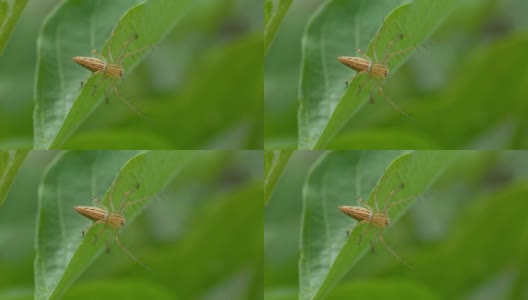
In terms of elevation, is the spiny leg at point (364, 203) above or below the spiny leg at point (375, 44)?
below

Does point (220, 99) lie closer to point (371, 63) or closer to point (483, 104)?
point (371, 63)

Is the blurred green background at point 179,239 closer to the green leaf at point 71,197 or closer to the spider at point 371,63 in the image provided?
the green leaf at point 71,197

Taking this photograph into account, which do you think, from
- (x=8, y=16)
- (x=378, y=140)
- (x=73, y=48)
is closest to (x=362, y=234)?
(x=378, y=140)

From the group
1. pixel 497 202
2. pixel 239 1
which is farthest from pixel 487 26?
pixel 239 1

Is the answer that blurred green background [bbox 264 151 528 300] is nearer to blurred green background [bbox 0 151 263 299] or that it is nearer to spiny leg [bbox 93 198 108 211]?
blurred green background [bbox 0 151 263 299]

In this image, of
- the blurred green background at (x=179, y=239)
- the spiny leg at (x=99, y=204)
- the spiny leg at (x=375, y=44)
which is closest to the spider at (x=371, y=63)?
the spiny leg at (x=375, y=44)
